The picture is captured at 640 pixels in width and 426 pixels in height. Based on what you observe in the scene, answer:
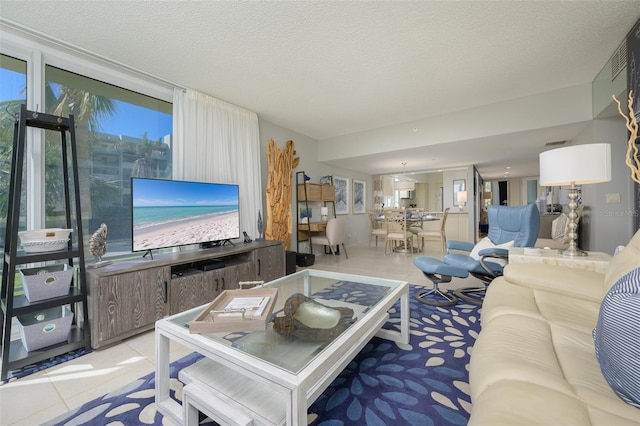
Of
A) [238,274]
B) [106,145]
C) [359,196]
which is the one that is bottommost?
[238,274]

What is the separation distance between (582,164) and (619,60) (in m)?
1.59

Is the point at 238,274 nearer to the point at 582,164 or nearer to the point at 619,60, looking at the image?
the point at 582,164

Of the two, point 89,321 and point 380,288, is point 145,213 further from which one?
point 380,288

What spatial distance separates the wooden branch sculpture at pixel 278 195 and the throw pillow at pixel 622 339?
3.48 metres

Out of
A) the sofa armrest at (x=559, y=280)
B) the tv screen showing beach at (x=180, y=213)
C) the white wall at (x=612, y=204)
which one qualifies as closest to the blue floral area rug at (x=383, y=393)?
the sofa armrest at (x=559, y=280)

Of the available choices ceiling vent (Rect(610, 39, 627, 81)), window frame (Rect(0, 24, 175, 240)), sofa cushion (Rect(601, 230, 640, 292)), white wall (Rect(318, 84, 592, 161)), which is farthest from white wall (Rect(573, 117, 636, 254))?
window frame (Rect(0, 24, 175, 240))

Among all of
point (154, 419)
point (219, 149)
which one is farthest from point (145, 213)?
point (154, 419)

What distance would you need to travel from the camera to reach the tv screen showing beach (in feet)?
7.61

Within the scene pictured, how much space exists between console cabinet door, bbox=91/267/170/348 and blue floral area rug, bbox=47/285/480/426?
2.03 ft

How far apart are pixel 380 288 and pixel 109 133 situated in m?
3.04

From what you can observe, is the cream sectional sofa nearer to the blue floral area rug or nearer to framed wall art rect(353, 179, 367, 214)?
the blue floral area rug

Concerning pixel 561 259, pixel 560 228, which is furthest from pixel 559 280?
pixel 560 228

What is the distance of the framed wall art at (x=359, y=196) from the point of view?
6.78 meters

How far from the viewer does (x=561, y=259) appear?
1.88 m
